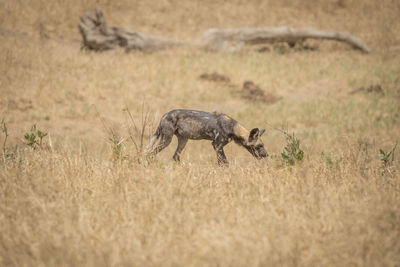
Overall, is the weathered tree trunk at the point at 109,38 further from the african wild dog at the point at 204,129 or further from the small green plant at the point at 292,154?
the small green plant at the point at 292,154

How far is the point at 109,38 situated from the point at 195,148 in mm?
11057

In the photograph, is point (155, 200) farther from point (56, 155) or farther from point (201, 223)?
point (56, 155)

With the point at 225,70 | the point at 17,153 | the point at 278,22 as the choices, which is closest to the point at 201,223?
the point at 17,153

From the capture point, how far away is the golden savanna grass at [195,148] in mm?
3338

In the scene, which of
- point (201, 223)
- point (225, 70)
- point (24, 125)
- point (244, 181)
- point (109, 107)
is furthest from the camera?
point (225, 70)

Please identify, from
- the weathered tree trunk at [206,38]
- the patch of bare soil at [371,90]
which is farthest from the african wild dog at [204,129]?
the weathered tree trunk at [206,38]

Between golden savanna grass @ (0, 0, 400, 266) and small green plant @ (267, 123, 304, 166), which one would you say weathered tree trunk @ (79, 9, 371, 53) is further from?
small green plant @ (267, 123, 304, 166)

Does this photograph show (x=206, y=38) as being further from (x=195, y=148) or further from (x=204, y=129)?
(x=204, y=129)

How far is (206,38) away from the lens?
22.0m

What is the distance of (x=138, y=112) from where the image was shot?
14.8 metres

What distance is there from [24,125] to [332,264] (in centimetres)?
1115

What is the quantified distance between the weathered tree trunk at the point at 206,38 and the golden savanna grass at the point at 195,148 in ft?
2.55

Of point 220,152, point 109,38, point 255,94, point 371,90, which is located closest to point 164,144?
point 220,152

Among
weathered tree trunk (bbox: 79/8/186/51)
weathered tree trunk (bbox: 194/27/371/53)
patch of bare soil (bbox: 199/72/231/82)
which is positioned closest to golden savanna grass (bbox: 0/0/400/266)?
patch of bare soil (bbox: 199/72/231/82)
